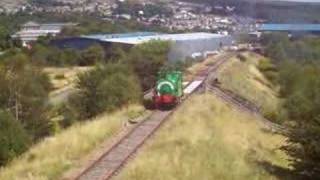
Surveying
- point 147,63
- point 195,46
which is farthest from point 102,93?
point 195,46

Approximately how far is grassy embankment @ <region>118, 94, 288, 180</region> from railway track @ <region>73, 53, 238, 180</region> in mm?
340

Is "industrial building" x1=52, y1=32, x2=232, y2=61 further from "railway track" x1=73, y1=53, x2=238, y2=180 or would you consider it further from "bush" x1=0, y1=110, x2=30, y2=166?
"railway track" x1=73, y1=53, x2=238, y2=180

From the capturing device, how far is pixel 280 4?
10988 centimetres

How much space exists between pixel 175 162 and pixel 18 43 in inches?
3666

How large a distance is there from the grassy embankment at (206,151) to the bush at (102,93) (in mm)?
5317

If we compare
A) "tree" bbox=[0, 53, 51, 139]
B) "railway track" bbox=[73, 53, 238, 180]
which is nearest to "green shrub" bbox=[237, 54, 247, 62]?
"tree" bbox=[0, 53, 51, 139]

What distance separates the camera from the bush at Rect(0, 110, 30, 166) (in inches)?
997

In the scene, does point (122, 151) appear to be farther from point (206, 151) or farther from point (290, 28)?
point (290, 28)

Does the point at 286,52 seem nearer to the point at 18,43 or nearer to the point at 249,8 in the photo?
the point at 249,8

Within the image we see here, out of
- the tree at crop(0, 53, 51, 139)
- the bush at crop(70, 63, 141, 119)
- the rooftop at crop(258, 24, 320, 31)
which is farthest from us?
the rooftop at crop(258, 24, 320, 31)

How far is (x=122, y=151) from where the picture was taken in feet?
70.6

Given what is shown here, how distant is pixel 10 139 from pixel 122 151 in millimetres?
7711

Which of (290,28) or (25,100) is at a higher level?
(25,100)

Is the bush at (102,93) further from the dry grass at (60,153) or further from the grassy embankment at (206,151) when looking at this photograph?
the dry grass at (60,153)
